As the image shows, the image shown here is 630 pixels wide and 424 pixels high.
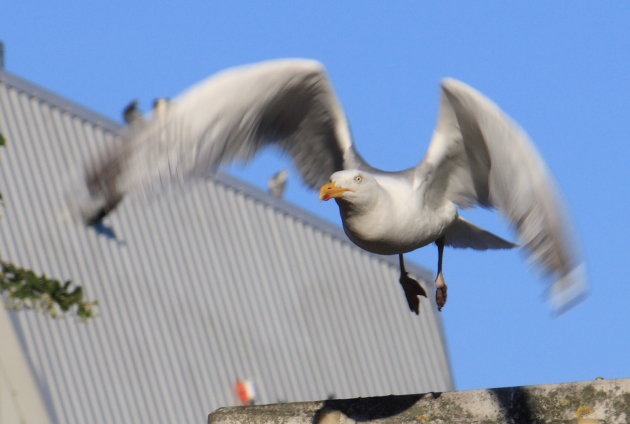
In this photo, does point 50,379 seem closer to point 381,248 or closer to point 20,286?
point 20,286

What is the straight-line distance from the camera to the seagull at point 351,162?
733cm

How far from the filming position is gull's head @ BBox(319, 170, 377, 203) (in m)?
7.88

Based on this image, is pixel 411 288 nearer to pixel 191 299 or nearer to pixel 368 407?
pixel 368 407

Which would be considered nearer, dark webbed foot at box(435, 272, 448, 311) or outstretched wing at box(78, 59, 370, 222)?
outstretched wing at box(78, 59, 370, 222)

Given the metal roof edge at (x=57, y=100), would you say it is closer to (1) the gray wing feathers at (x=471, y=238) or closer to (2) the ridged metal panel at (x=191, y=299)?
(2) the ridged metal panel at (x=191, y=299)

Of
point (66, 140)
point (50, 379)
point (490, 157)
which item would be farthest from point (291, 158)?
point (66, 140)

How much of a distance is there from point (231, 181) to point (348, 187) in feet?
63.8

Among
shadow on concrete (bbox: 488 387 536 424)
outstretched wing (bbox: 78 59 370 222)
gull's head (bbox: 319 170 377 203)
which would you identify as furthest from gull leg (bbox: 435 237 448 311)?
shadow on concrete (bbox: 488 387 536 424)

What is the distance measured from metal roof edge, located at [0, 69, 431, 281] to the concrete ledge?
55.4ft

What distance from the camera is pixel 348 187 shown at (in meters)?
7.88

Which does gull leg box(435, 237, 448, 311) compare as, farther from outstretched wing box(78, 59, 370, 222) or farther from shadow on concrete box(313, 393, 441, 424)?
shadow on concrete box(313, 393, 441, 424)

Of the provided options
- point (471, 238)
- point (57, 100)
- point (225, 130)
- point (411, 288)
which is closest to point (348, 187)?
point (225, 130)

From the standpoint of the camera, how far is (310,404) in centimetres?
686

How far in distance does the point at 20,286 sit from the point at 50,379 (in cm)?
1292
